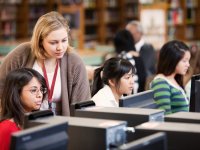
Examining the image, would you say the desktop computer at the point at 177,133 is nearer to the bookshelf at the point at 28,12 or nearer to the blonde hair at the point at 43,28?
the blonde hair at the point at 43,28

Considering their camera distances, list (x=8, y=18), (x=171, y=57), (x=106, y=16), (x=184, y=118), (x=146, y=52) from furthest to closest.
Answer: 1. (x=106, y=16)
2. (x=8, y=18)
3. (x=146, y=52)
4. (x=171, y=57)
5. (x=184, y=118)

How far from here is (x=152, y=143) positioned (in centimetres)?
183

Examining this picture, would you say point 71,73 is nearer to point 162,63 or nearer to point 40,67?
point 40,67

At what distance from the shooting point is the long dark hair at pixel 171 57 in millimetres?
3940

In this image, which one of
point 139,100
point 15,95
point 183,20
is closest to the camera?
point 139,100

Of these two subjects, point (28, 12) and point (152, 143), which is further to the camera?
point (28, 12)

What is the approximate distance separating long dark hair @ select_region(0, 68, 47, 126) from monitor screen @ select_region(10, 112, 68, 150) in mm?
781

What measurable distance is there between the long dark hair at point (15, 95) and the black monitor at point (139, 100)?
1.94 ft

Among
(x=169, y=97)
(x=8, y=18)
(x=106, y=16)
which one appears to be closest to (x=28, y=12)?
(x=8, y=18)

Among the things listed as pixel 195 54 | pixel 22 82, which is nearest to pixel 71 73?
pixel 22 82

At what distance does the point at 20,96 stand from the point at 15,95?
4 cm

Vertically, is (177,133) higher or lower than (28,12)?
lower

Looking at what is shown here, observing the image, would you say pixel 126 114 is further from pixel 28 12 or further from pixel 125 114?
pixel 28 12

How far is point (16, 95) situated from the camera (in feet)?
9.27
